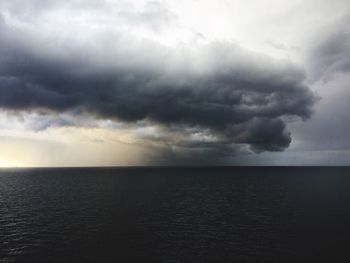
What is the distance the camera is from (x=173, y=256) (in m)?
42.5

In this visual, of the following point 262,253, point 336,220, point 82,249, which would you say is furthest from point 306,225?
point 82,249

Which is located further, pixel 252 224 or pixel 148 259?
pixel 252 224

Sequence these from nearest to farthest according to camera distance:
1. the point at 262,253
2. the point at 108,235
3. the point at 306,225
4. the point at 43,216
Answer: the point at 262,253, the point at 108,235, the point at 306,225, the point at 43,216

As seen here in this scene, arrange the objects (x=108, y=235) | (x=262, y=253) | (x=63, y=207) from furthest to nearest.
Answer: (x=63, y=207) < (x=108, y=235) < (x=262, y=253)

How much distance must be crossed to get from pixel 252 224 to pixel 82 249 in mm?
39624

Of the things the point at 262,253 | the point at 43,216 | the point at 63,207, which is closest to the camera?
the point at 262,253

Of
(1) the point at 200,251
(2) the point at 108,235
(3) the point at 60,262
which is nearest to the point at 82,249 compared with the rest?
(3) the point at 60,262

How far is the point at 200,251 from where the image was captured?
44812mm

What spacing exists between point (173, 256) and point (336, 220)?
154 ft

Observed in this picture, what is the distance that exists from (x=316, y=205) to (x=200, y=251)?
60798mm

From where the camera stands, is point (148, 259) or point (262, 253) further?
point (262, 253)

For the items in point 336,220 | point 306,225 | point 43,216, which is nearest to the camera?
point 306,225

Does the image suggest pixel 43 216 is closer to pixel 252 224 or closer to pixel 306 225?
pixel 252 224

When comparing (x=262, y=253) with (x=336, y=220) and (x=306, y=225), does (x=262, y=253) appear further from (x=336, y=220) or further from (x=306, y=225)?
(x=336, y=220)
